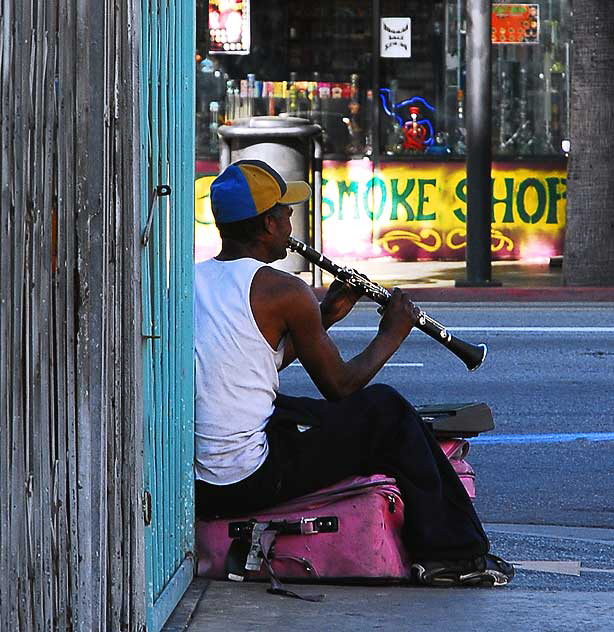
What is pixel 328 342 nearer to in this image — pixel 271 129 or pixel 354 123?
pixel 271 129

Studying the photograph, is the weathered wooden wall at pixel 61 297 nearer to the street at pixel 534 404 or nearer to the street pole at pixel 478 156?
the street at pixel 534 404

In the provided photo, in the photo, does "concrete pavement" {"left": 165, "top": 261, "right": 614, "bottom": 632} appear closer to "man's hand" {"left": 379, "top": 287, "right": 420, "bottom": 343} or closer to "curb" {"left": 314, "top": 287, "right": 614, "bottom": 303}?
"man's hand" {"left": 379, "top": 287, "right": 420, "bottom": 343}

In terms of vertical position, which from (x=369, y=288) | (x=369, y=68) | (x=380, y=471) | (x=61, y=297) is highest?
(x=369, y=68)

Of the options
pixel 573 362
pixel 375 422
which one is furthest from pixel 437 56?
pixel 375 422

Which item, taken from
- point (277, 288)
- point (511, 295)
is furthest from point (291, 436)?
point (511, 295)

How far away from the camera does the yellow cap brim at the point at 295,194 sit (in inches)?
196

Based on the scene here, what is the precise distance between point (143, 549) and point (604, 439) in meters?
4.70

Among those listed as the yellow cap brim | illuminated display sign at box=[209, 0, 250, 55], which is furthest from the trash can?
the yellow cap brim

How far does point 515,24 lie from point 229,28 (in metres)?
2.91

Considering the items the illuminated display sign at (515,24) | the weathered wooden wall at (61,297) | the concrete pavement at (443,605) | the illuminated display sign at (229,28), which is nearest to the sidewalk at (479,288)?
the illuminated display sign at (515,24)

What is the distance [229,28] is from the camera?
1634 cm

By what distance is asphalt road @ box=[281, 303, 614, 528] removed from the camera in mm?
6926

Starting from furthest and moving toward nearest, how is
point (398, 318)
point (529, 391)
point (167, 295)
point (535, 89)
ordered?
point (535, 89) → point (529, 391) → point (398, 318) → point (167, 295)

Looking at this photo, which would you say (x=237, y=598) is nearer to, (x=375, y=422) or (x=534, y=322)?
(x=375, y=422)
